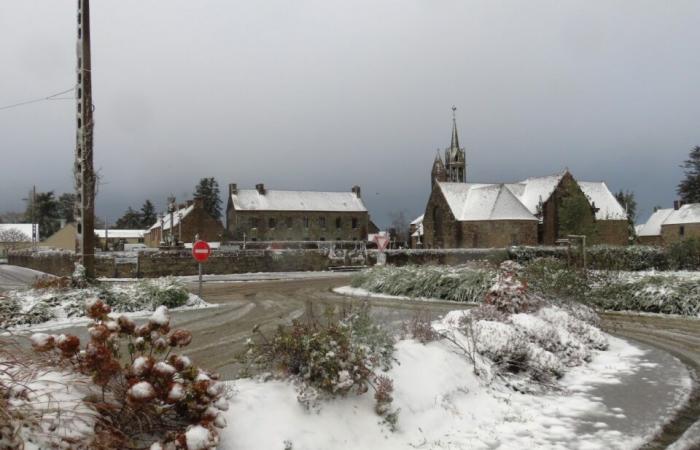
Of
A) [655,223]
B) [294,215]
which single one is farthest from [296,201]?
[655,223]

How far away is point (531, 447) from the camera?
548 centimetres

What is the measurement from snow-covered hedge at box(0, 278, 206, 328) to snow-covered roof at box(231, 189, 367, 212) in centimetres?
5867

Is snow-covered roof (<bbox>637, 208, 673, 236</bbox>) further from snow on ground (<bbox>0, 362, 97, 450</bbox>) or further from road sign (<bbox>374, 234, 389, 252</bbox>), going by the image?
snow on ground (<bbox>0, 362, 97, 450</bbox>)

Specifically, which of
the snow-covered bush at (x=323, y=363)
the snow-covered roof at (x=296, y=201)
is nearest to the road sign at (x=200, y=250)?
the snow-covered bush at (x=323, y=363)

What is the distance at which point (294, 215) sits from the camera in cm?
7669

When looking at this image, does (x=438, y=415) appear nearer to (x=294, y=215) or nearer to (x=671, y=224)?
(x=294, y=215)

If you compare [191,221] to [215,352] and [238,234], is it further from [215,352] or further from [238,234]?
[215,352]

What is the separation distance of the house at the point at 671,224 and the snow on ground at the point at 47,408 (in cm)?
Answer: 7644

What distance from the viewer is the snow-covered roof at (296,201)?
2950 inches

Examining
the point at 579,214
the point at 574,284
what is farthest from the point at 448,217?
the point at 574,284

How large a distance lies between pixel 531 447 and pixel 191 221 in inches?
2682

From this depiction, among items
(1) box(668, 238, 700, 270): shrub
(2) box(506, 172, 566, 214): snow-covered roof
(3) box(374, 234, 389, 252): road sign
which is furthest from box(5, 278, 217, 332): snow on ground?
(2) box(506, 172, 566, 214): snow-covered roof

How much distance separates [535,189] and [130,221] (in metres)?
92.9

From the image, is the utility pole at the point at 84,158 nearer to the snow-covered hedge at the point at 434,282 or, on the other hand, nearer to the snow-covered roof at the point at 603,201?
the snow-covered hedge at the point at 434,282
